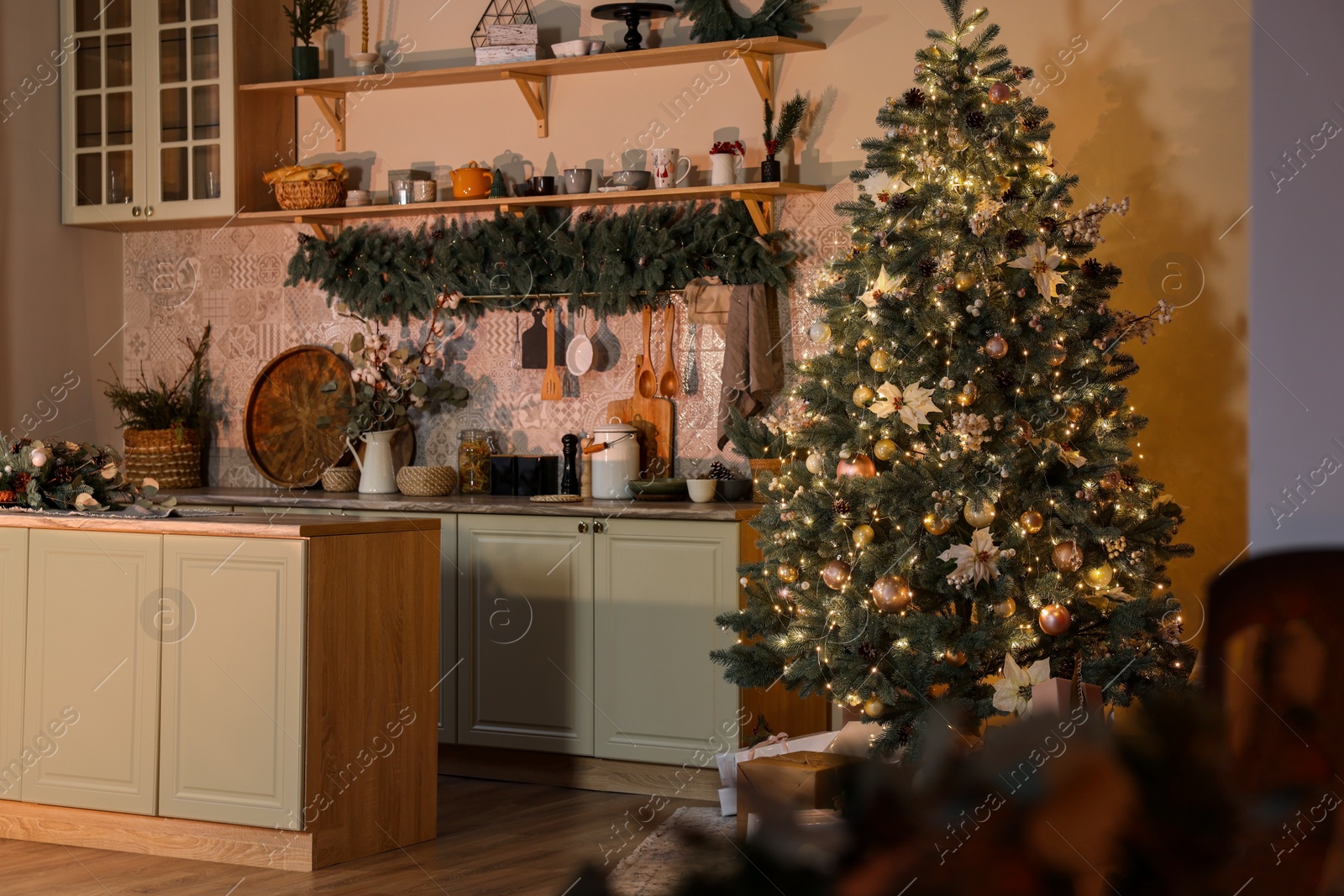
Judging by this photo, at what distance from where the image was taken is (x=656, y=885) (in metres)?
0.41

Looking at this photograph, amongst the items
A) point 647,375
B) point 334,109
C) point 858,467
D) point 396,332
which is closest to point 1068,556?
point 858,467

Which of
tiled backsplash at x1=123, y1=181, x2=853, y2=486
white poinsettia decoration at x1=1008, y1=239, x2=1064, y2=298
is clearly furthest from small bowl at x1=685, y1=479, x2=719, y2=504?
white poinsettia decoration at x1=1008, y1=239, x2=1064, y2=298

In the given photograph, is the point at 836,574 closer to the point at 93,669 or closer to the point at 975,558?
the point at 975,558

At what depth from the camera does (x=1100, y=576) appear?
3293 mm

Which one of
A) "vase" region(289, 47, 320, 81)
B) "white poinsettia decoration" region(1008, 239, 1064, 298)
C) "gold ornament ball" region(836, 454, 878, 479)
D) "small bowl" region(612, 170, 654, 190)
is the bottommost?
"gold ornament ball" region(836, 454, 878, 479)

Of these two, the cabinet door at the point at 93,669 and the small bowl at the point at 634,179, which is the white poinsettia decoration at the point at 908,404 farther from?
the cabinet door at the point at 93,669

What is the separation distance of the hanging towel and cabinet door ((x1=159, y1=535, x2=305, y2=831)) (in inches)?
68.1

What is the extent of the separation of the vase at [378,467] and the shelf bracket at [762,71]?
1.79m

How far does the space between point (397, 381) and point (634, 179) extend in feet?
3.93

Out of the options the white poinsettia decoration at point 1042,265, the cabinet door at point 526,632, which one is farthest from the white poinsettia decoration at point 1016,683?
the cabinet door at point 526,632

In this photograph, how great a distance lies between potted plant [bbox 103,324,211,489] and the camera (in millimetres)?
5270

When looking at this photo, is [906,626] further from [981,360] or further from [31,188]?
[31,188]

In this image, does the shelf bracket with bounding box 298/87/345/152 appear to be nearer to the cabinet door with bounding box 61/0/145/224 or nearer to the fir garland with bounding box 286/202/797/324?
the fir garland with bounding box 286/202/797/324

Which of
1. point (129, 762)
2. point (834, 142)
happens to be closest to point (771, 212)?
point (834, 142)
